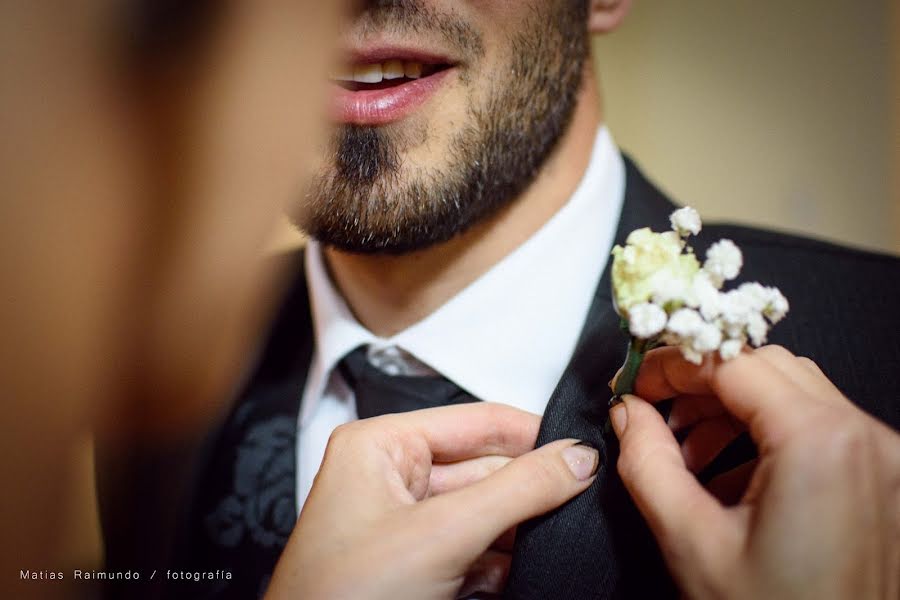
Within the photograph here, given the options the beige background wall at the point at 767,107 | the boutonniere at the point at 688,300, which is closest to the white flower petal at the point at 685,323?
the boutonniere at the point at 688,300

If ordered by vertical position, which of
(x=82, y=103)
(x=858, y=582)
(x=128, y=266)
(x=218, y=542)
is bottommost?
(x=218, y=542)

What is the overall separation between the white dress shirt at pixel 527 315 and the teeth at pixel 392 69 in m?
0.25

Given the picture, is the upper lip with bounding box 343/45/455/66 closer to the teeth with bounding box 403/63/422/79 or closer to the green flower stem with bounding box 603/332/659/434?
the teeth with bounding box 403/63/422/79

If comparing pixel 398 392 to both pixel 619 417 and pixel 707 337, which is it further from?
pixel 707 337

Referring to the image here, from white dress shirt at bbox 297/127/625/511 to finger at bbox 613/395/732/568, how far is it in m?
0.22

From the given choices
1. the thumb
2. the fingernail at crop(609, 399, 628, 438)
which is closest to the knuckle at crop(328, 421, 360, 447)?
the thumb

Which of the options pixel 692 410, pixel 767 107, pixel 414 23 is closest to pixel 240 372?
pixel 414 23

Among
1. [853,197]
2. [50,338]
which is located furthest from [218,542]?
[853,197]

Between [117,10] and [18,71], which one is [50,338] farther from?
[117,10]

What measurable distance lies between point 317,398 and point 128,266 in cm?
29

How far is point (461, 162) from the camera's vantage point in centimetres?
66

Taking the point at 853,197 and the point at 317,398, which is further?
the point at 853,197

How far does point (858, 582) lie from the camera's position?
32 cm

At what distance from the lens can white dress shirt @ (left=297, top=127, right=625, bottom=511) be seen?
70cm
